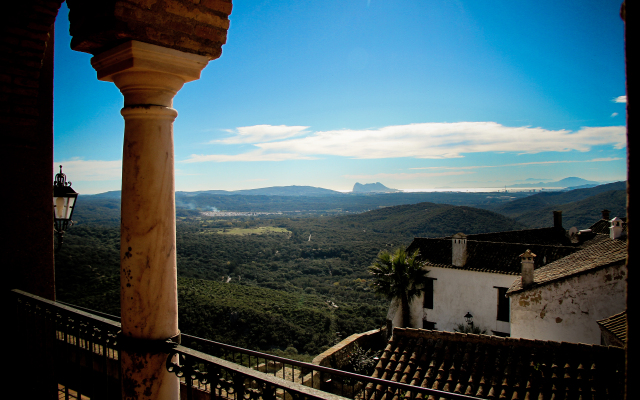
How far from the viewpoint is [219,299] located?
27.8 meters

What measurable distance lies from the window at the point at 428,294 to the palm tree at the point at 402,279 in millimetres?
202

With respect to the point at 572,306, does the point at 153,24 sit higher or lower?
higher

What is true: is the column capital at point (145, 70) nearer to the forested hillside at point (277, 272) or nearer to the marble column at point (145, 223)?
the marble column at point (145, 223)

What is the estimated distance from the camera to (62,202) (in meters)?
4.82

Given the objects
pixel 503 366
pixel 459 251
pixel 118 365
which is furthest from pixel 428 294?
pixel 118 365

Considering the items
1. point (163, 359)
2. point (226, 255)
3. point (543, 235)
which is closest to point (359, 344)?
point (163, 359)

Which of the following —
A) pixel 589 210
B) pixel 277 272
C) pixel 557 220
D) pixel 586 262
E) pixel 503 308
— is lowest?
pixel 277 272

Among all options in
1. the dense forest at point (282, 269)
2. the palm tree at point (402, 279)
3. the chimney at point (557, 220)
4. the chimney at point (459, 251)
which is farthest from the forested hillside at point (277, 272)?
the chimney at point (557, 220)

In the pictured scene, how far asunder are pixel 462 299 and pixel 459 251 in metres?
2.34

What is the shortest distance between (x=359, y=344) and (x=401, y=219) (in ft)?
181

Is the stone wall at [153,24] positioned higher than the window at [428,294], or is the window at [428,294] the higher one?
the stone wall at [153,24]

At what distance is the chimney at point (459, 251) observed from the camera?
18.5 m

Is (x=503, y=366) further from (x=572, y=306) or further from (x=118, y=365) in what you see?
(x=118, y=365)

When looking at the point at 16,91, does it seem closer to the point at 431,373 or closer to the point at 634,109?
the point at 634,109
